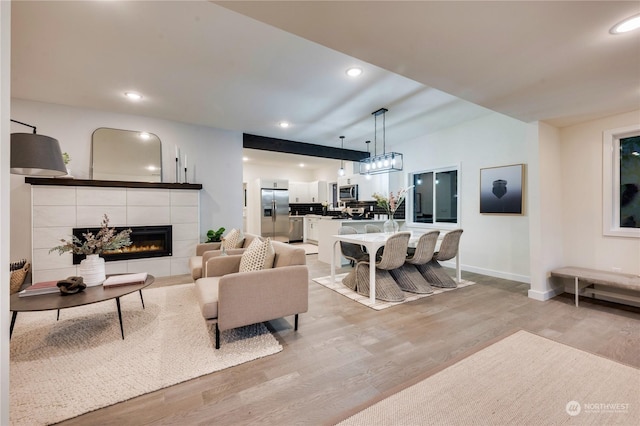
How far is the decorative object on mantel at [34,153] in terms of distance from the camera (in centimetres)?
205

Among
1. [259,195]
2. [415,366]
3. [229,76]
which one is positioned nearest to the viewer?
[415,366]

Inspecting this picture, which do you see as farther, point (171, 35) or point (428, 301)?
point (428, 301)

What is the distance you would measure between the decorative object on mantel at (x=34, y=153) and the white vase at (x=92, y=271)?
2.99ft

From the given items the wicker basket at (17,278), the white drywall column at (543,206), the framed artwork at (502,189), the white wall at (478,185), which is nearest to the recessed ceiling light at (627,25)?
the white drywall column at (543,206)

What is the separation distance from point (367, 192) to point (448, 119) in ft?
8.69

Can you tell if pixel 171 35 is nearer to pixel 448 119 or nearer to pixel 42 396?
pixel 42 396

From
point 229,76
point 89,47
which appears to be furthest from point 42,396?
point 229,76

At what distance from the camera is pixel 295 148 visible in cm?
582

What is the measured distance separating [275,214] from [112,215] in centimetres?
444

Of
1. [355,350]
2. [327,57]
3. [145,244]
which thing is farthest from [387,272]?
[145,244]

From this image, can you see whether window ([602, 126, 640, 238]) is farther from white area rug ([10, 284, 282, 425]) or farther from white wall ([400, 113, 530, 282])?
white area rug ([10, 284, 282, 425])

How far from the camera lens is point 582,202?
3.52m
